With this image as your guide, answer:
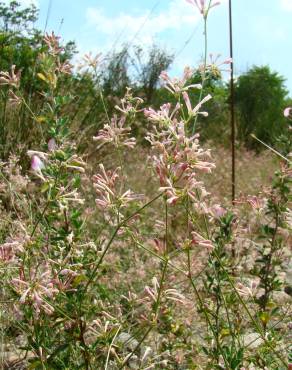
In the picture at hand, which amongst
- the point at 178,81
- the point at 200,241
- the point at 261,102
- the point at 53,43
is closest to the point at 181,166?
the point at 200,241

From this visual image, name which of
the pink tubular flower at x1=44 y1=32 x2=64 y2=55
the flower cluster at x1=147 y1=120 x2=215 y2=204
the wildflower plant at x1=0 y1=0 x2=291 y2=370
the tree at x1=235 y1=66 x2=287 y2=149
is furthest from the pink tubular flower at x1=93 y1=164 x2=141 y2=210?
the tree at x1=235 y1=66 x2=287 y2=149

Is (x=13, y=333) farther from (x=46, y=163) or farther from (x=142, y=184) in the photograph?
(x=142, y=184)

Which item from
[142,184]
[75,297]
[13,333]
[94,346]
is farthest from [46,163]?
[142,184]

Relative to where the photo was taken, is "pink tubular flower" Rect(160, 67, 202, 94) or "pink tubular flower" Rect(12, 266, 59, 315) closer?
"pink tubular flower" Rect(12, 266, 59, 315)

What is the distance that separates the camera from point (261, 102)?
21422mm

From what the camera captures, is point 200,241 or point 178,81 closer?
point 200,241

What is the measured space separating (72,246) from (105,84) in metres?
6.45

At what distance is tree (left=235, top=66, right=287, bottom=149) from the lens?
18366mm

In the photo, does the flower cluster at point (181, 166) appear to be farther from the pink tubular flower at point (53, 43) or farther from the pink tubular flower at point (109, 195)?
the pink tubular flower at point (53, 43)

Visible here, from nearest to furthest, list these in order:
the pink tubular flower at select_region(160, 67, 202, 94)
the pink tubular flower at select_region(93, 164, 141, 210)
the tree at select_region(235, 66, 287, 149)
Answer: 1. the pink tubular flower at select_region(93, 164, 141, 210)
2. the pink tubular flower at select_region(160, 67, 202, 94)
3. the tree at select_region(235, 66, 287, 149)

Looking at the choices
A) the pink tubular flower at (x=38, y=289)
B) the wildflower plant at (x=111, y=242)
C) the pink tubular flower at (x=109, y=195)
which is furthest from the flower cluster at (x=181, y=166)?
the pink tubular flower at (x=38, y=289)

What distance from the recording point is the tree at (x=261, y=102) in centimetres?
1837

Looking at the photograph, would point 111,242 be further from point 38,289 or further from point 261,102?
point 261,102

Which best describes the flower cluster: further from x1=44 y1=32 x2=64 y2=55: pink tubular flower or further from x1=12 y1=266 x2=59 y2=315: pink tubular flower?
x1=44 y1=32 x2=64 y2=55: pink tubular flower
